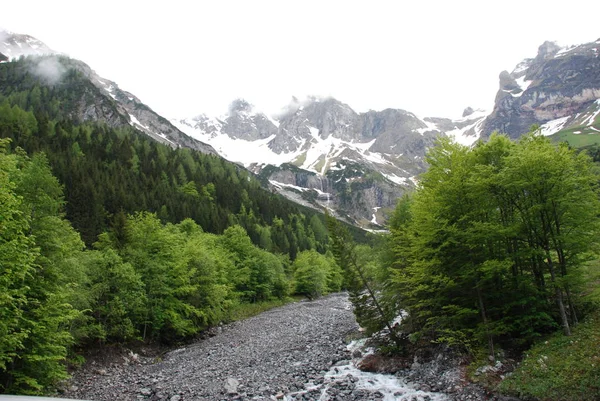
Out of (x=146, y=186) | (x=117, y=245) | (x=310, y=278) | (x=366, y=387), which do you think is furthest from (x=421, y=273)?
(x=146, y=186)

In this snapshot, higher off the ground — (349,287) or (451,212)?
(451,212)

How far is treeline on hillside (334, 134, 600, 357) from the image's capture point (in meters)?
17.4

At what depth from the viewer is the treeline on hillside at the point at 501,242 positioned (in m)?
17.4

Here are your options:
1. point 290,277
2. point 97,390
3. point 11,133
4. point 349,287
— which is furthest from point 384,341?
point 11,133

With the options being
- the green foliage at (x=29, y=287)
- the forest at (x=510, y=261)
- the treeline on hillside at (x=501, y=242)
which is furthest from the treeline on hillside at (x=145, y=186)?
the treeline on hillside at (x=501, y=242)

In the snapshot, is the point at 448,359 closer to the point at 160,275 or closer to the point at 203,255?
the point at 160,275

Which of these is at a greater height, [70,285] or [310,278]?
[70,285]

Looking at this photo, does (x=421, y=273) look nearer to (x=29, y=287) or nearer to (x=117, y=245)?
(x=29, y=287)

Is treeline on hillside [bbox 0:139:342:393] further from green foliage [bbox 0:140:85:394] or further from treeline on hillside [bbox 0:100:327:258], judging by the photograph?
treeline on hillside [bbox 0:100:327:258]

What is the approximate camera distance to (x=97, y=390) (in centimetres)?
2106

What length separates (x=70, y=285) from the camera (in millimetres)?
19859

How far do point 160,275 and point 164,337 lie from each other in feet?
20.9

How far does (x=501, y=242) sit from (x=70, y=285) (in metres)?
24.4

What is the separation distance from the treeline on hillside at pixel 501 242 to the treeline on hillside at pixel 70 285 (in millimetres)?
15903
